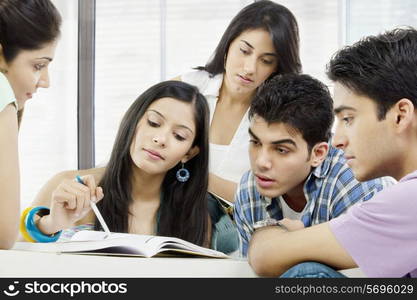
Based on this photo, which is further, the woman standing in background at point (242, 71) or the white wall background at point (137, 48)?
the white wall background at point (137, 48)

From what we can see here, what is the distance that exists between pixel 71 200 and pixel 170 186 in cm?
62

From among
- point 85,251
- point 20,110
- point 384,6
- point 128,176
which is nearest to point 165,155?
point 128,176

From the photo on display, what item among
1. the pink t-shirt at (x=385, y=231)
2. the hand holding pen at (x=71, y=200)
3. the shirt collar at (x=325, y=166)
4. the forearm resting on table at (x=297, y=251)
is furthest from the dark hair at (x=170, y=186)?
the pink t-shirt at (x=385, y=231)

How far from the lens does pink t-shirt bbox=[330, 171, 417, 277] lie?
107 cm

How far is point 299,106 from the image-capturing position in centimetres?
169

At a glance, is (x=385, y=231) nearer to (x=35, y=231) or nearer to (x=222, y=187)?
(x=35, y=231)

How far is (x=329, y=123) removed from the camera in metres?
1.77

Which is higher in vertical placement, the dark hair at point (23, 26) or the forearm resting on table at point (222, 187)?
the dark hair at point (23, 26)

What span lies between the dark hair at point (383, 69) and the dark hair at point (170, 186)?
76cm

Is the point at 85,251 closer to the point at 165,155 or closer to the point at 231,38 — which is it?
the point at 165,155

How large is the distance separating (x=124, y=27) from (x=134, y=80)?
271mm

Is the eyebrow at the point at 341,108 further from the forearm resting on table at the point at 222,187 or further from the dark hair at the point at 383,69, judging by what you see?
the forearm resting on table at the point at 222,187

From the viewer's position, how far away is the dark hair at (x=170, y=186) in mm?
2010

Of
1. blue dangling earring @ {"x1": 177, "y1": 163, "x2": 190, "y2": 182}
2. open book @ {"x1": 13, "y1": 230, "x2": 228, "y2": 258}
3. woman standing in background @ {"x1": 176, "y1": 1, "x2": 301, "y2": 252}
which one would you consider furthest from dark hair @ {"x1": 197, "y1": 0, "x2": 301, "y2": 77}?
open book @ {"x1": 13, "y1": 230, "x2": 228, "y2": 258}
